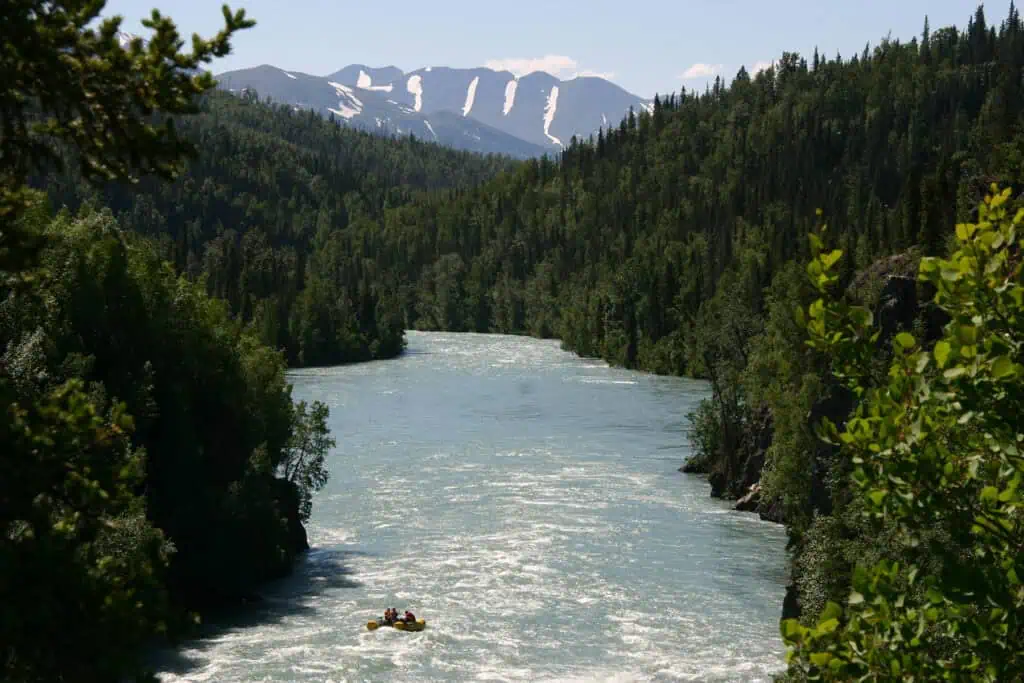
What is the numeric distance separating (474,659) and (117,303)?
18665 mm

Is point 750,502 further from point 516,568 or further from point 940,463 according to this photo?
point 940,463

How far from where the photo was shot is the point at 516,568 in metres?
52.5

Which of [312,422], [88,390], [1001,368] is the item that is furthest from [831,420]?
[1001,368]

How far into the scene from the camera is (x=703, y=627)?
148ft

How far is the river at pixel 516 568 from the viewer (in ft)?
135

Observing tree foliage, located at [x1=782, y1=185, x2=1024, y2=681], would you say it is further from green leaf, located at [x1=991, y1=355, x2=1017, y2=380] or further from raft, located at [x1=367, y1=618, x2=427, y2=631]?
raft, located at [x1=367, y1=618, x2=427, y2=631]

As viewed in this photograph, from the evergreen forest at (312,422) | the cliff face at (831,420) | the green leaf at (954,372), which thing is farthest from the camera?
the cliff face at (831,420)

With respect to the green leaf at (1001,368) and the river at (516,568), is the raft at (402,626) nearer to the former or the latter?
the river at (516,568)

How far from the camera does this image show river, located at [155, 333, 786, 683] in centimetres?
4119

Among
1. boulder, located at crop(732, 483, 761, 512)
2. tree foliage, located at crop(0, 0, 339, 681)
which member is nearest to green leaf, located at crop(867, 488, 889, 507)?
tree foliage, located at crop(0, 0, 339, 681)

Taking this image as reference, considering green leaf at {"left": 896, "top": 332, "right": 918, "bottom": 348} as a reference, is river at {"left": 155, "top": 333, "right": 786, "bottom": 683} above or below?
below

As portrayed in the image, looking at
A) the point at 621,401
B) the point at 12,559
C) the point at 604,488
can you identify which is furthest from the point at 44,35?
the point at 621,401

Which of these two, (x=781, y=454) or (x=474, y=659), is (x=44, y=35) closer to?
(x=474, y=659)

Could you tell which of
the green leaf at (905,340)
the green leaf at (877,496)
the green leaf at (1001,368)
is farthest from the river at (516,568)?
the green leaf at (1001,368)
